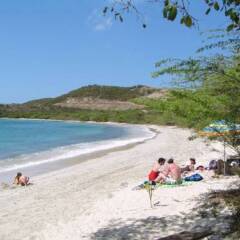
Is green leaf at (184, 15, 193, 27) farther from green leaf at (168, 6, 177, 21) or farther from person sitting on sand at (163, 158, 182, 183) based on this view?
person sitting on sand at (163, 158, 182, 183)

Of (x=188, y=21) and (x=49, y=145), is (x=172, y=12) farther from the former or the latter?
(x=49, y=145)

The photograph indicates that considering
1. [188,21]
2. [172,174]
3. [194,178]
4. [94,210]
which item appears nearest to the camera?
[188,21]

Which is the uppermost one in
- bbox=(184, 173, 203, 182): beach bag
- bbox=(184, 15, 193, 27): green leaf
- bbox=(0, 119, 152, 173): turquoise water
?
bbox=(184, 15, 193, 27): green leaf

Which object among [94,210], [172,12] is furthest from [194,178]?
[172,12]

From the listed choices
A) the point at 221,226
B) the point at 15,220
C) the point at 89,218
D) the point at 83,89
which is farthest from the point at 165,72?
the point at 83,89

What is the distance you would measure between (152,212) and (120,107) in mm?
120177

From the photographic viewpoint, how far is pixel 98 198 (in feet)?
42.2

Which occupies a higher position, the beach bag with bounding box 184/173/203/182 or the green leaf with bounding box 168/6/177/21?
the green leaf with bounding box 168/6/177/21

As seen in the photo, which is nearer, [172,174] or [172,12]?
[172,12]

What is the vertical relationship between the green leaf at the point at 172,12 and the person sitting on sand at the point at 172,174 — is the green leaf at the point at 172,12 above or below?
above

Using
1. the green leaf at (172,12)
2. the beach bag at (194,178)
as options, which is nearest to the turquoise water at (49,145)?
the beach bag at (194,178)

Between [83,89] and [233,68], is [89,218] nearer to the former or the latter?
[233,68]

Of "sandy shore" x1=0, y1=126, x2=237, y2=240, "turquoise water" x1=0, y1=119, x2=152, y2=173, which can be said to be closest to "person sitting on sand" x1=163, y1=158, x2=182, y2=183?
"sandy shore" x1=0, y1=126, x2=237, y2=240

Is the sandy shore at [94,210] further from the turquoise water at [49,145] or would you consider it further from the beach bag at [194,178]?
the turquoise water at [49,145]
